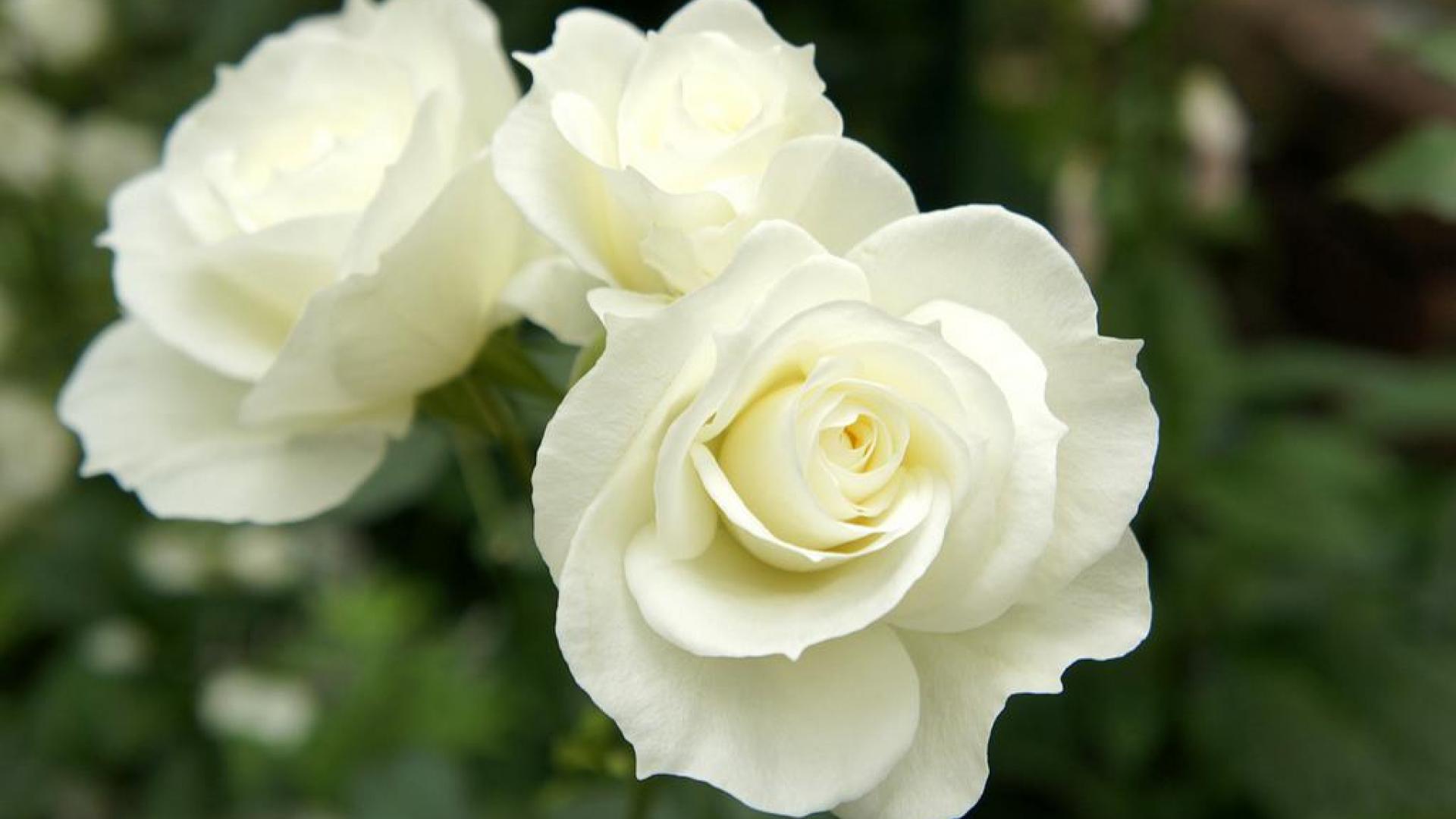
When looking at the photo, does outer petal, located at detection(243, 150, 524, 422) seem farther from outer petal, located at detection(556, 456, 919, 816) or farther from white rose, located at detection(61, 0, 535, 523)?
outer petal, located at detection(556, 456, 919, 816)

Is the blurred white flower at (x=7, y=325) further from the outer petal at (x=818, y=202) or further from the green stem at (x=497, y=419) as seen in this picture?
the outer petal at (x=818, y=202)

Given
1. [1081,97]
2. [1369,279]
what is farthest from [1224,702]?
[1369,279]

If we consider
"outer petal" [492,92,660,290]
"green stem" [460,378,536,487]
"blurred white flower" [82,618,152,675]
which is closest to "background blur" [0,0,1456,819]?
"blurred white flower" [82,618,152,675]

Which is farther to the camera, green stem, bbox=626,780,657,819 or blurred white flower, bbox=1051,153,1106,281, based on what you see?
blurred white flower, bbox=1051,153,1106,281

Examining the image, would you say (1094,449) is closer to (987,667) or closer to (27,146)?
(987,667)

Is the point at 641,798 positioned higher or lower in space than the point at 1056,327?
lower

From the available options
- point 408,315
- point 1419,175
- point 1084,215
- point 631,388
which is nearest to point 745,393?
point 631,388

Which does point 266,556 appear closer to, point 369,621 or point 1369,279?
point 369,621
